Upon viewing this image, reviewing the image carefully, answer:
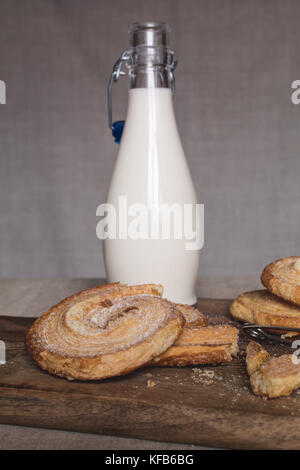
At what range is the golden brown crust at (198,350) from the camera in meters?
0.87

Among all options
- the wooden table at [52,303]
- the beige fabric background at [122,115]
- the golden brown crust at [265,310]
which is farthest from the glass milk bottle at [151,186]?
the beige fabric background at [122,115]

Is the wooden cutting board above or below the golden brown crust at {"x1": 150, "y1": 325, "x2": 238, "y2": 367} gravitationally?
below

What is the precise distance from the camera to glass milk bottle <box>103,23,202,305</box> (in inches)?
45.7

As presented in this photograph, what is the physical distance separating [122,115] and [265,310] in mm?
1250

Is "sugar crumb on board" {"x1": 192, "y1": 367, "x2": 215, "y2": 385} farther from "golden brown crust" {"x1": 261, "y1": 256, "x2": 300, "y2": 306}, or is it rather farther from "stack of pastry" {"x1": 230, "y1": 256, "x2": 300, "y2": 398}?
"golden brown crust" {"x1": 261, "y1": 256, "x2": 300, "y2": 306}

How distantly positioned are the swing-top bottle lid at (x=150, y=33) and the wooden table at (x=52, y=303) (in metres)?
0.64

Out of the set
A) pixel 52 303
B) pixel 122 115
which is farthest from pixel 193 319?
pixel 122 115

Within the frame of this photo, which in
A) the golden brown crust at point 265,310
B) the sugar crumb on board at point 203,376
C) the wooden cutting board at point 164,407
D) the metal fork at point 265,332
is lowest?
the wooden cutting board at point 164,407

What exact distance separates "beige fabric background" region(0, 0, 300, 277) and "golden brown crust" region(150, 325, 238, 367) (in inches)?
50.3

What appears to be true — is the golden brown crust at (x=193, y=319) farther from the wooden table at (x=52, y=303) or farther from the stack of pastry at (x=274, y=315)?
the wooden table at (x=52, y=303)

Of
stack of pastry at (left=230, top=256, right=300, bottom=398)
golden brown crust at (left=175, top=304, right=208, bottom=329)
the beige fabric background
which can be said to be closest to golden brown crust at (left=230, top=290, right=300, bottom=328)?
stack of pastry at (left=230, top=256, right=300, bottom=398)

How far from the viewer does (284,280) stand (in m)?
1.05
